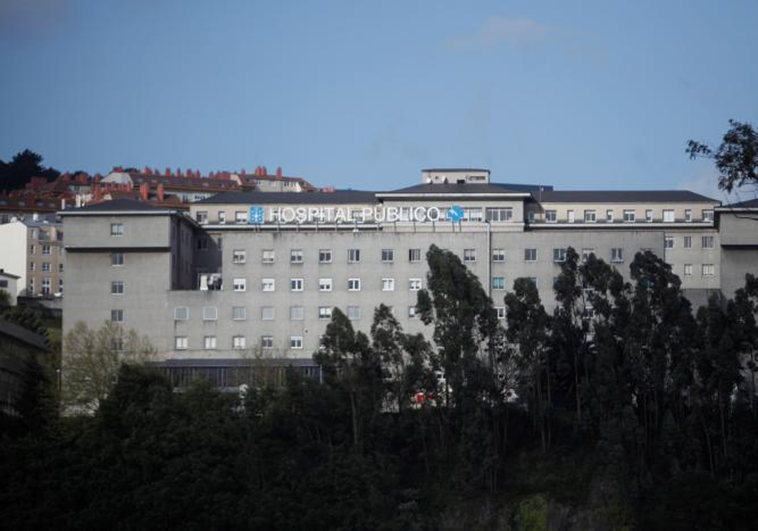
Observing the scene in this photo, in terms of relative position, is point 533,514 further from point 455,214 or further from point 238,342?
point 455,214

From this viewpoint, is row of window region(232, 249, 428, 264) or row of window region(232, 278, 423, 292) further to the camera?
row of window region(232, 249, 428, 264)

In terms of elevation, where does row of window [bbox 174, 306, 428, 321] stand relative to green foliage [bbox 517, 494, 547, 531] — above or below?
above

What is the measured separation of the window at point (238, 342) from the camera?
11412cm

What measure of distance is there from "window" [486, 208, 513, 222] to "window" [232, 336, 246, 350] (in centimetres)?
2500

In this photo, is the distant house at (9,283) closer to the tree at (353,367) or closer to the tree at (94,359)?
the tree at (94,359)

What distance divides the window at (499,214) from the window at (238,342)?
82.0 ft

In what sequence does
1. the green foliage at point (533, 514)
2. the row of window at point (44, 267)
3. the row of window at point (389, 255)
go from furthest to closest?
the row of window at point (44, 267) < the row of window at point (389, 255) < the green foliage at point (533, 514)

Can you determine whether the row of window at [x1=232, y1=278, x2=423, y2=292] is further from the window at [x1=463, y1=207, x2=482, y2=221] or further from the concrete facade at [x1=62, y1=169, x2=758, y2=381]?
the window at [x1=463, y1=207, x2=482, y2=221]

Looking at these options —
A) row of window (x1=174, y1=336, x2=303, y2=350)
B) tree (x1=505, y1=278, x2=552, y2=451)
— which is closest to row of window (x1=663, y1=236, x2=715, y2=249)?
tree (x1=505, y1=278, x2=552, y2=451)

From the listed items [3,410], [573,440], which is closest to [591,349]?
[573,440]

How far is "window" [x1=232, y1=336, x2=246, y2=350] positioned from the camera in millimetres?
114125

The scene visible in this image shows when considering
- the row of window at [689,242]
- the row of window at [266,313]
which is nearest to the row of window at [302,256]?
the row of window at [266,313]

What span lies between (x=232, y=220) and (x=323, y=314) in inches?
1116

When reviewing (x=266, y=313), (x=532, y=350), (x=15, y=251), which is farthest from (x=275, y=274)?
(x=15, y=251)
